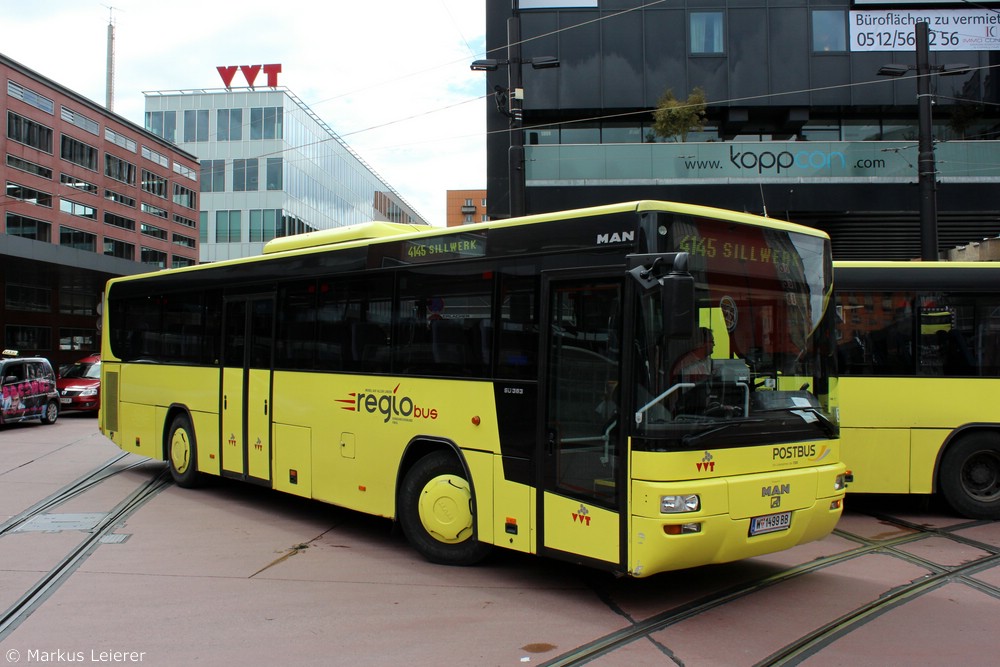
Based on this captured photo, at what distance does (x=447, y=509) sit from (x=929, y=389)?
5916 mm

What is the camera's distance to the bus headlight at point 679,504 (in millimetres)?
5777

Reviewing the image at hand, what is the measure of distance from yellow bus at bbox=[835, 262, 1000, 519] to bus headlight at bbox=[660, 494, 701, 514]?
15.8 feet

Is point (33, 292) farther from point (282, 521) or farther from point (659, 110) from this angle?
point (282, 521)

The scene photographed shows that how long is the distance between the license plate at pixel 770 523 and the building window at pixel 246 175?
67.5 metres

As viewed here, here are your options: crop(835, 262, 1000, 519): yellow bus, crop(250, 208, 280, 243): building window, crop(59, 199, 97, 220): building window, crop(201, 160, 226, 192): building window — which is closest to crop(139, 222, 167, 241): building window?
crop(201, 160, 226, 192): building window

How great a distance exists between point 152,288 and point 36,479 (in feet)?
11.2

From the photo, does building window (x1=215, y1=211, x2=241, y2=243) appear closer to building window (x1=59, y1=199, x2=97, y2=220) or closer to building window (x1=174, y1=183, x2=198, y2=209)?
building window (x1=174, y1=183, x2=198, y2=209)

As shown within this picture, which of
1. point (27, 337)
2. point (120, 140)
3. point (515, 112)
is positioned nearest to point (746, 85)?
point (515, 112)

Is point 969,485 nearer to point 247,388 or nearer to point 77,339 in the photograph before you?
point 247,388

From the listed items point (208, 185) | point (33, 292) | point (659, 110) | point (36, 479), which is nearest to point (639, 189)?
point (659, 110)

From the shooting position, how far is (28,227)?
194 ft

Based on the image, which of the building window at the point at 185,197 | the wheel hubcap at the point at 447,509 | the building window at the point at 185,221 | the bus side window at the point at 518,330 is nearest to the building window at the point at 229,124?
the building window at the point at 185,197

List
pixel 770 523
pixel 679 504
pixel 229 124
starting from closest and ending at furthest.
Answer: pixel 679 504 → pixel 770 523 → pixel 229 124

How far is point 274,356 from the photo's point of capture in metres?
9.98
